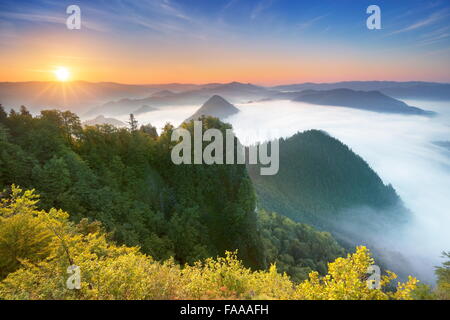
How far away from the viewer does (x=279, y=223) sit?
105688 mm

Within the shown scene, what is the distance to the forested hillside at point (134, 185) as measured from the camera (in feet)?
92.1

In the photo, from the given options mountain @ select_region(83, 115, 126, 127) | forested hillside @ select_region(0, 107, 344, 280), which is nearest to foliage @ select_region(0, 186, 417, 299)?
forested hillside @ select_region(0, 107, 344, 280)

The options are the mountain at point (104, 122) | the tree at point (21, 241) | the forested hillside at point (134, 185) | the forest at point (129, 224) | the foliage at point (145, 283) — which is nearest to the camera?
the foliage at point (145, 283)

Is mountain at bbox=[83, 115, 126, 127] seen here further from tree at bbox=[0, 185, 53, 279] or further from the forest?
tree at bbox=[0, 185, 53, 279]

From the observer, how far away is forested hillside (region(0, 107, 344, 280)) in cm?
2808

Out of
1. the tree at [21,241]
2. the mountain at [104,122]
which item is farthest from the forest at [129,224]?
the mountain at [104,122]

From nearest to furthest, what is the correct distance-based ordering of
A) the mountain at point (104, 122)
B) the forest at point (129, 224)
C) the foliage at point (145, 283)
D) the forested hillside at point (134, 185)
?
the foliage at point (145, 283), the forest at point (129, 224), the forested hillside at point (134, 185), the mountain at point (104, 122)

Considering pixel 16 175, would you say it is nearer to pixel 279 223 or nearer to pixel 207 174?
pixel 207 174

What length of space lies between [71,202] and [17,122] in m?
15.3

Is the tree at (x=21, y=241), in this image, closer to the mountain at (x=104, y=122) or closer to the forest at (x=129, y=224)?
the forest at (x=129, y=224)

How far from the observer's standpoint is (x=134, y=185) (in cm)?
3731

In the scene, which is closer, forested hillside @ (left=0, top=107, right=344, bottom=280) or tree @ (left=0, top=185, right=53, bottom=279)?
tree @ (left=0, top=185, right=53, bottom=279)
